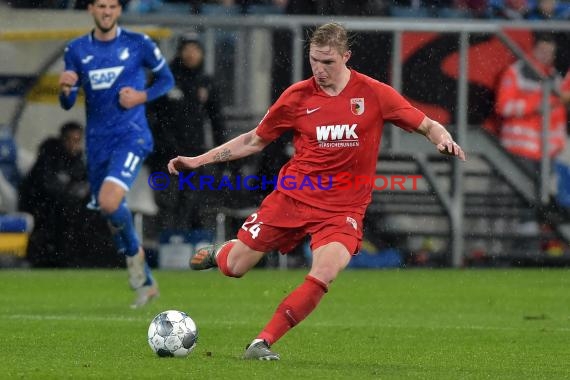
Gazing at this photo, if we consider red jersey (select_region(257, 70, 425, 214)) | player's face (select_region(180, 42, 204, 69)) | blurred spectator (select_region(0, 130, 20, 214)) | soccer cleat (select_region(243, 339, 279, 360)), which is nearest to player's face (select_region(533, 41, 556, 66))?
player's face (select_region(180, 42, 204, 69))

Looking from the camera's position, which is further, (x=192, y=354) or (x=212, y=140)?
(x=212, y=140)

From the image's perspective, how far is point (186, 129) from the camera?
17422 mm

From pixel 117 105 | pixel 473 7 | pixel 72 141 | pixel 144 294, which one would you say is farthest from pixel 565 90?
pixel 144 294

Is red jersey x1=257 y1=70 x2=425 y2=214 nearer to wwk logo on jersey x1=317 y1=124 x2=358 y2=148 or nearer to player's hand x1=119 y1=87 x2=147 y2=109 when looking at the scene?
wwk logo on jersey x1=317 y1=124 x2=358 y2=148

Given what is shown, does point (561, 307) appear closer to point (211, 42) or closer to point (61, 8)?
point (211, 42)

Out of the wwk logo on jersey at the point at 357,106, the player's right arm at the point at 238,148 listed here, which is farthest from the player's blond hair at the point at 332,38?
the player's right arm at the point at 238,148

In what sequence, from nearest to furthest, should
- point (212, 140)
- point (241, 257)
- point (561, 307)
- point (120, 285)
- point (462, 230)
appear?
point (241, 257) < point (561, 307) < point (120, 285) < point (212, 140) < point (462, 230)

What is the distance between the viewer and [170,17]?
57.6ft

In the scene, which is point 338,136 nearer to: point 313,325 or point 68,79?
point 313,325

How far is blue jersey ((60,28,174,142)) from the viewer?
→ 1260 cm

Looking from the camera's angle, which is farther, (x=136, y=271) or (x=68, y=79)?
(x=136, y=271)

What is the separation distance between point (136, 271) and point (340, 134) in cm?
399

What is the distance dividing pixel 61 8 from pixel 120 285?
4.48m

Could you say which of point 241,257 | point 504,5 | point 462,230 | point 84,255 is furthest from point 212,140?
point 241,257
